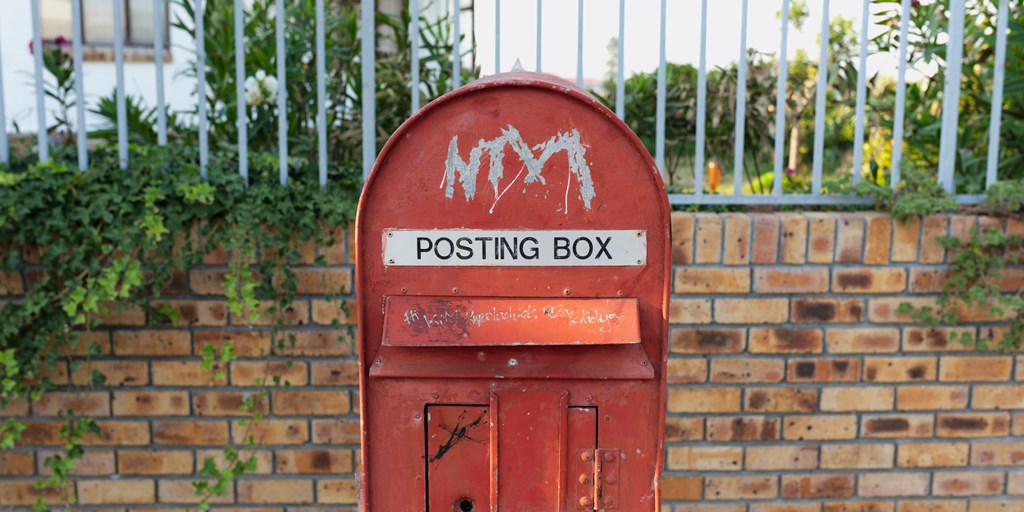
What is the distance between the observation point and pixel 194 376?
2777 mm

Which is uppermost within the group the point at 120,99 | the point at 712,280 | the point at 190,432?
the point at 120,99

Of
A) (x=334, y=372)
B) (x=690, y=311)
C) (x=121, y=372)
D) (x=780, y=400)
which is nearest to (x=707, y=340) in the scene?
(x=690, y=311)

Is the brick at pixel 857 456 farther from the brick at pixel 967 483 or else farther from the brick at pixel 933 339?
the brick at pixel 933 339

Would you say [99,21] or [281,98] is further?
[99,21]

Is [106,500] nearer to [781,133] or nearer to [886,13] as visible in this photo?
[781,133]

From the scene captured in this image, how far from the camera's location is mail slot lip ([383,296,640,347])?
1.66 m

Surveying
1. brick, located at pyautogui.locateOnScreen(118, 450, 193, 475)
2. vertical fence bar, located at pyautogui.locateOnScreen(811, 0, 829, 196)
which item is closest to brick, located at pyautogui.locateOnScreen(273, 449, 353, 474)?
brick, located at pyautogui.locateOnScreen(118, 450, 193, 475)

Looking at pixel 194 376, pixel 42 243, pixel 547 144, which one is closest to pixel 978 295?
pixel 547 144

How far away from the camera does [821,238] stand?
2734 millimetres

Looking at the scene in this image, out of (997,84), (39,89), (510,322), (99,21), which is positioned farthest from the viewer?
(99,21)

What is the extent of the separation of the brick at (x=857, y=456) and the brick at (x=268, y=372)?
70.8 inches

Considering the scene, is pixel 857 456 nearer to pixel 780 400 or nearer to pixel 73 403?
pixel 780 400

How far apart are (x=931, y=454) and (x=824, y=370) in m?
0.50

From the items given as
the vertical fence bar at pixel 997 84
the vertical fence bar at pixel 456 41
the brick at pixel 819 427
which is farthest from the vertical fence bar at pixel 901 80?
the vertical fence bar at pixel 456 41
